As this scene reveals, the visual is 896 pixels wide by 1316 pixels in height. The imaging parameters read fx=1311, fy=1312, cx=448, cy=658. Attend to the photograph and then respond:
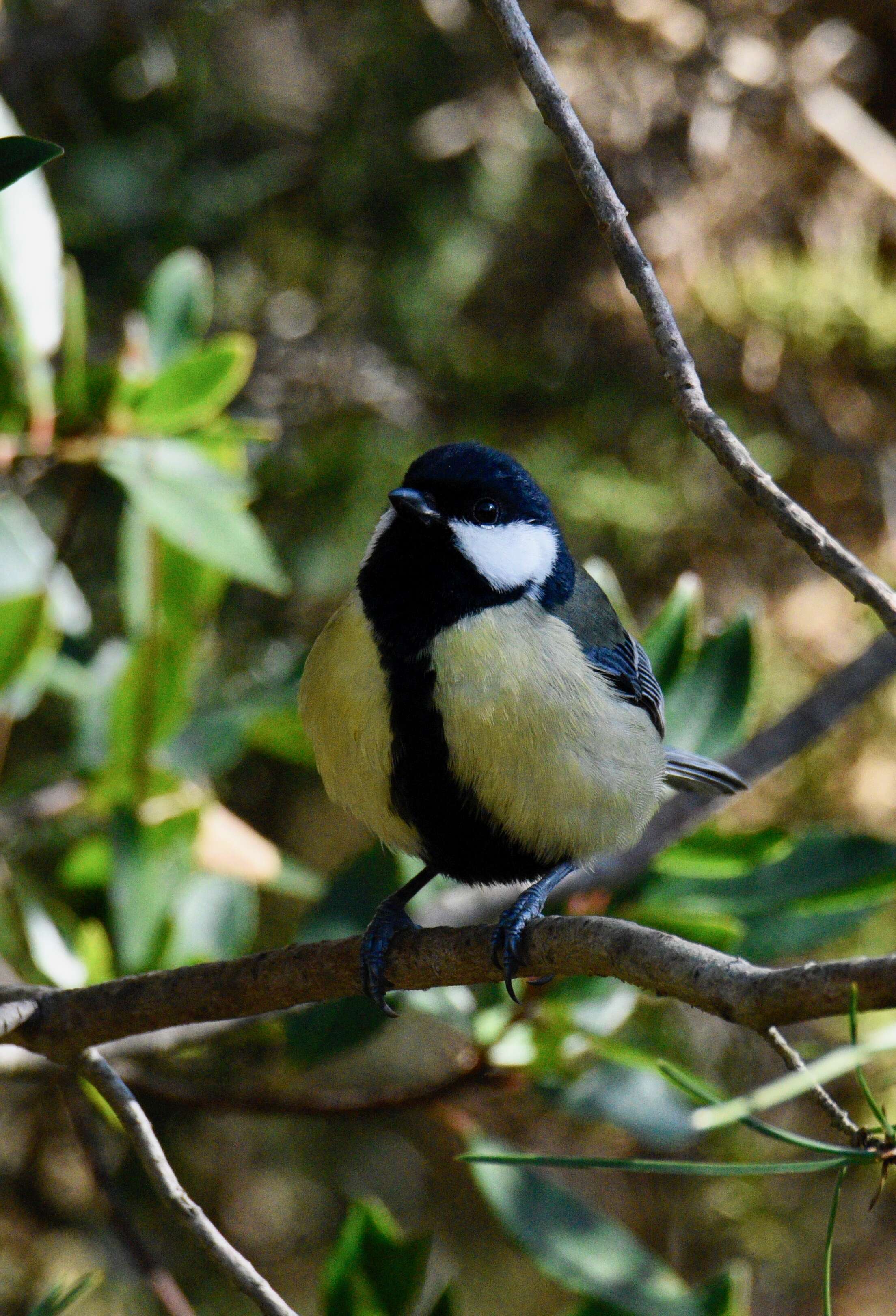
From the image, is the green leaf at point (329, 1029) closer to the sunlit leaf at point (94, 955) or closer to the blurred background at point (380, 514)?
the blurred background at point (380, 514)

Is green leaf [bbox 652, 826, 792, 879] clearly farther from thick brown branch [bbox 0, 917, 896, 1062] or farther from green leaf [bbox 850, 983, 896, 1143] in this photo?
green leaf [bbox 850, 983, 896, 1143]

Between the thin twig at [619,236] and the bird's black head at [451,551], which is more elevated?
the thin twig at [619,236]

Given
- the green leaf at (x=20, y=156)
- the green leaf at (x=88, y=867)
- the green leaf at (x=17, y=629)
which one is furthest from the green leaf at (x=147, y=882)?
the green leaf at (x=20, y=156)

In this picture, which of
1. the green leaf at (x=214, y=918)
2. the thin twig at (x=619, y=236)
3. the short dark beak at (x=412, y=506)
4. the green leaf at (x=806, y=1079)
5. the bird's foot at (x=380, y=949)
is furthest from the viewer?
the green leaf at (x=214, y=918)

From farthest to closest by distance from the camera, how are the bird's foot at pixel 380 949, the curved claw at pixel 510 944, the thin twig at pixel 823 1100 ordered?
the bird's foot at pixel 380 949 < the curved claw at pixel 510 944 < the thin twig at pixel 823 1100

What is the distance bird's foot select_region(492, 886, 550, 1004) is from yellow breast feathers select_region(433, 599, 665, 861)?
0.09 meters

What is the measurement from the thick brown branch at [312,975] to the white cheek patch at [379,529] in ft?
1.57

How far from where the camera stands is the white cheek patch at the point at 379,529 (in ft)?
5.28

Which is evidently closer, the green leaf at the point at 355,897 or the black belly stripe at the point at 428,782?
the black belly stripe at the point at 428,782

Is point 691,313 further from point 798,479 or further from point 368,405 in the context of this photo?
point 368,405

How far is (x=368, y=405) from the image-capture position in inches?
95.7

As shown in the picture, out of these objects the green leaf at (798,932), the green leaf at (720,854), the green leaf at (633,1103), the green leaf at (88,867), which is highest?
the green leaf at (88,867)

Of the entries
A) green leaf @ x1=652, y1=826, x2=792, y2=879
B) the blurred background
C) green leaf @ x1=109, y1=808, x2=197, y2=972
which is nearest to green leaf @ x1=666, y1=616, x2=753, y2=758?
the blurred background

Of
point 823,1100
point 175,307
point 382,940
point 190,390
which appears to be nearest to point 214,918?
point 382,940
